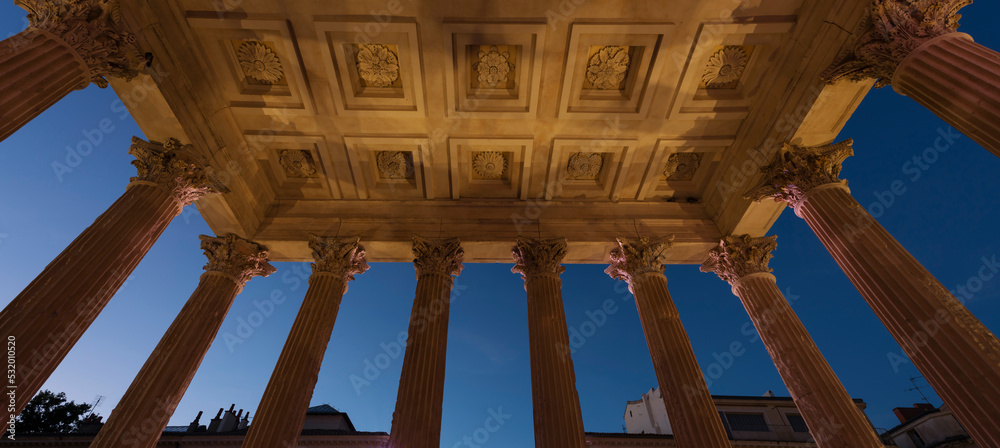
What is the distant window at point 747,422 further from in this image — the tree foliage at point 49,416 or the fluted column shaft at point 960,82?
the tree foliage at point 49,416

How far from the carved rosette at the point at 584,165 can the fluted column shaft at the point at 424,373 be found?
628 cm

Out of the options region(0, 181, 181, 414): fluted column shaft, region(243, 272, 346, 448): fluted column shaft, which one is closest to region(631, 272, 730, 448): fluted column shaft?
region(243, 272, 346, 448): fluted column shaft

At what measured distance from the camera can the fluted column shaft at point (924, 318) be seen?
7864mm

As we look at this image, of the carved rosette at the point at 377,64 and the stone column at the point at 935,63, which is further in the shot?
the carved rosette at the point at 377,64

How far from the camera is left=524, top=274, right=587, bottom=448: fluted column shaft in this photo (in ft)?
36.0

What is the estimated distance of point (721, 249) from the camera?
15766 mm

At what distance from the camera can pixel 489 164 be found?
16703mm

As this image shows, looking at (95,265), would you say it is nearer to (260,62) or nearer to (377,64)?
(260,62)

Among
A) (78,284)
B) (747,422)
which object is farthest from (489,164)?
(747,422)

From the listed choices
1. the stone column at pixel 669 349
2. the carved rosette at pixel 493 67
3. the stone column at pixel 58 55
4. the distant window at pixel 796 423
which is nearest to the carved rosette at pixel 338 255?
the stone column at pixel 58 55

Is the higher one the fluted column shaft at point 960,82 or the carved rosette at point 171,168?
the carved rosette at point 171,168

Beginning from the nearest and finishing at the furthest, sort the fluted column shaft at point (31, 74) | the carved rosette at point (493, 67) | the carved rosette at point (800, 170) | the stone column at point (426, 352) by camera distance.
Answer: the fluted column shaft at point (31, 74) < the stone column at point (426, 352) < the carved rosette at point (800, 170) < the carved rosette at point (493, 67)

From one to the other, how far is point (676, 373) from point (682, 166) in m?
8.14

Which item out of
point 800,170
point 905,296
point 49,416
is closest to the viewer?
point 905,296
